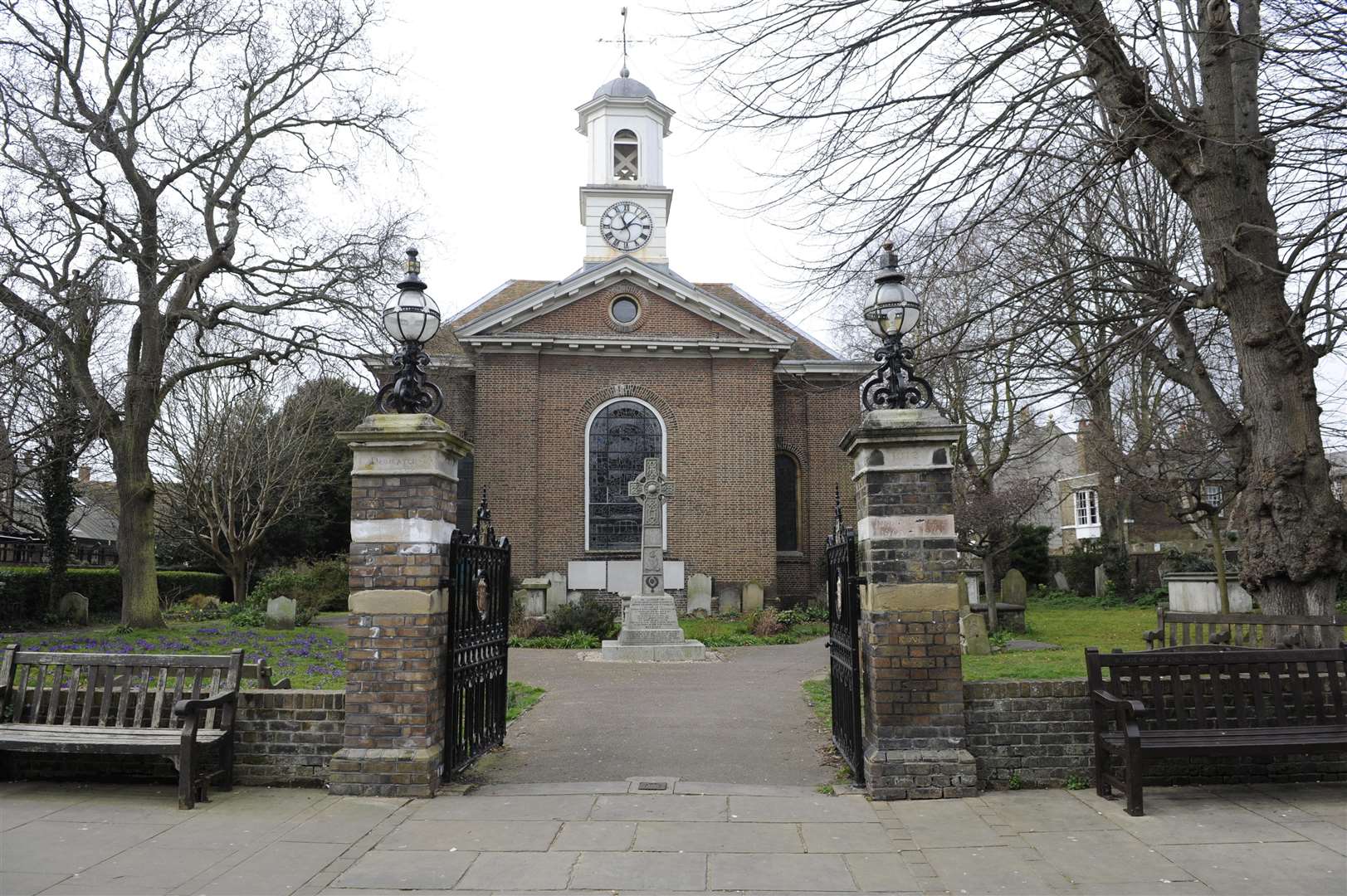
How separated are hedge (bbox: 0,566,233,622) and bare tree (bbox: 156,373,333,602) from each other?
103 cm

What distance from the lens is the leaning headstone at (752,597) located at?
22.8m

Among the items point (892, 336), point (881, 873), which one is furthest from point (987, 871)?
point (892, 336)

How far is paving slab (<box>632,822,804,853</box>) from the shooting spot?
5082 millimetres

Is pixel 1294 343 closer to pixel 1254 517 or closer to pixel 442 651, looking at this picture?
pixel 1254 517

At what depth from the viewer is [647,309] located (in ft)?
80.8

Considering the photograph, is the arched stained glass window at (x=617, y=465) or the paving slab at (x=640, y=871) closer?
the paving slab at (x=640, y=871)

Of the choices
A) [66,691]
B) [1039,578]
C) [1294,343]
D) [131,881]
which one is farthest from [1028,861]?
[1039,578]

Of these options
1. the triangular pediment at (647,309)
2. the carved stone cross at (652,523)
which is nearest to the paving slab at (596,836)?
the carved stone cross at (652,523)

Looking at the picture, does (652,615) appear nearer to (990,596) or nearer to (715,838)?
Answer: (990,596)

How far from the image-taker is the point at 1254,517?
794 cm

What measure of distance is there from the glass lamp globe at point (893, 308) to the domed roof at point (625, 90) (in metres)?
24.5

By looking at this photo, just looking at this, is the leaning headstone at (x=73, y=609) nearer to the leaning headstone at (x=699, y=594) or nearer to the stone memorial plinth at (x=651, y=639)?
the stone memorial plinth at (x=651, y=639)

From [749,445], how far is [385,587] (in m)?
18.3

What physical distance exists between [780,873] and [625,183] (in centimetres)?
2700
